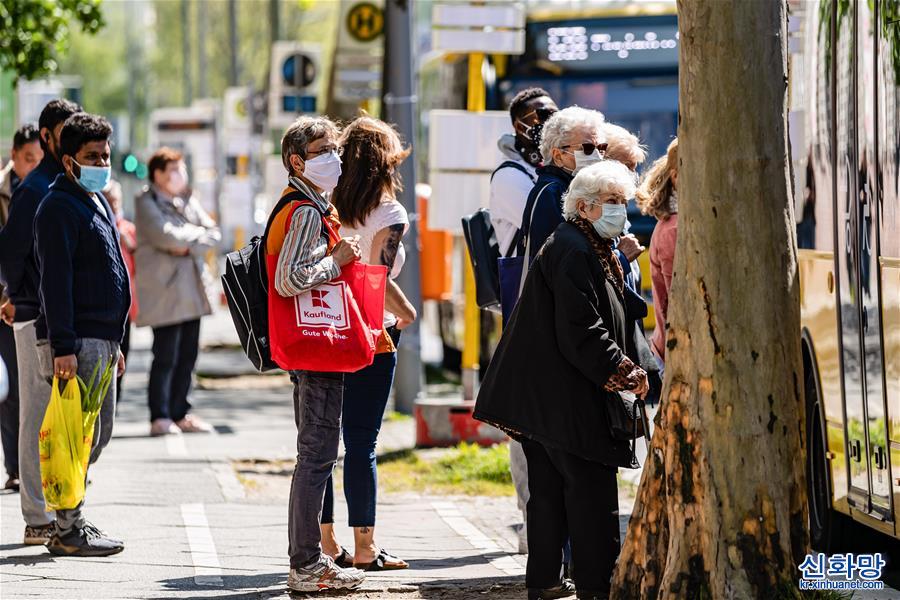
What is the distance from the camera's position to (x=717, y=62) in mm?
5855

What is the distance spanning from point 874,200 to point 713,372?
1.25 metres

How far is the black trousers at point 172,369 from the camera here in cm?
1281

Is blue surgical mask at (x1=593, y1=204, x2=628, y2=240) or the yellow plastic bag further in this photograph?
the yellow plastic bag

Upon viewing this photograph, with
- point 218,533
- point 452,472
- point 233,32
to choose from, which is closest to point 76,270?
point 218,533

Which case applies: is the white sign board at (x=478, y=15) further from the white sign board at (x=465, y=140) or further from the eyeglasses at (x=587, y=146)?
the eyeglasses at (x=587, y=146)

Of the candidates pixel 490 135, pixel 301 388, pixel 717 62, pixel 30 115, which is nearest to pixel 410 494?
pixel 490 135

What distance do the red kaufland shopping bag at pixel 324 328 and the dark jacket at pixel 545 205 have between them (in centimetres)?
70

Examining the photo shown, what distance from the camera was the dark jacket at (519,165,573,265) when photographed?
7.19 metres

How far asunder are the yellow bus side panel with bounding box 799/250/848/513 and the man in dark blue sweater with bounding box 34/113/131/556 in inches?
121

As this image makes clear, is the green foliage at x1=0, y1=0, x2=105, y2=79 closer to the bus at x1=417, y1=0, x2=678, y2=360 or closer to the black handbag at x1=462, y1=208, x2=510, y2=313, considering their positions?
the bus at x1=417, y1=0, x2=678, y2=360

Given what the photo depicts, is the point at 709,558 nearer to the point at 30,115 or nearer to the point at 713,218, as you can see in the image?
the point at 713,218

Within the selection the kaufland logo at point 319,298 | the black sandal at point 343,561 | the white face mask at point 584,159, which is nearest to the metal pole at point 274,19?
the black sandal at point 343,561

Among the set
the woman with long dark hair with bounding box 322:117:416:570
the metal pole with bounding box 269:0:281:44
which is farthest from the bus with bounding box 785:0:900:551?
the metal pole with bounding box 269:0:281:44

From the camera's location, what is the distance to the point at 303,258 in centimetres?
682
